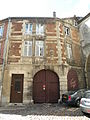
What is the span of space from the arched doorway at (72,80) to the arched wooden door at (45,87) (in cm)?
127

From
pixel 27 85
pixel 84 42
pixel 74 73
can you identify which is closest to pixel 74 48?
pixel 84 42

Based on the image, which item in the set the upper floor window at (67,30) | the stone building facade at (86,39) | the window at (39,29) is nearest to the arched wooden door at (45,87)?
the stone building facade at (86,39)

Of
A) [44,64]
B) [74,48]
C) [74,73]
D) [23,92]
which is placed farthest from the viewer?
[74,48]

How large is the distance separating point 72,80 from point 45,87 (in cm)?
300

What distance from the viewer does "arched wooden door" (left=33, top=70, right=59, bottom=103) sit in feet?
37.6

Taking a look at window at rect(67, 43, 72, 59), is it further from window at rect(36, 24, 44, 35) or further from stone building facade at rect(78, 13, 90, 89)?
window at rect(36, 24, 44, 35)

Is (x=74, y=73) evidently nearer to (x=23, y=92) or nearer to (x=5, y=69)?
(x=23, y=92)

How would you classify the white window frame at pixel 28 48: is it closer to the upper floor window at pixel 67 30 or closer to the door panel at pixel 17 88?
the door panel at pixel 17 88

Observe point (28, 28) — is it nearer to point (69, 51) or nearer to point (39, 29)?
point (39, 29)

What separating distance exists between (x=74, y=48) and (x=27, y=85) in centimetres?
694

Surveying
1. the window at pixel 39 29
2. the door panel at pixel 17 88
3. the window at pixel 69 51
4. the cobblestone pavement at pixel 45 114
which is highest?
the window at pixel 39 29

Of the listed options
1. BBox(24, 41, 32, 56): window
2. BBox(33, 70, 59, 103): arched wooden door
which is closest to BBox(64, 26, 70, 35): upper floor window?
BBox(24, 41, 32, 56): window

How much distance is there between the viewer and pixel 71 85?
12289 mm

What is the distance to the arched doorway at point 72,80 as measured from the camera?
39.9ft
